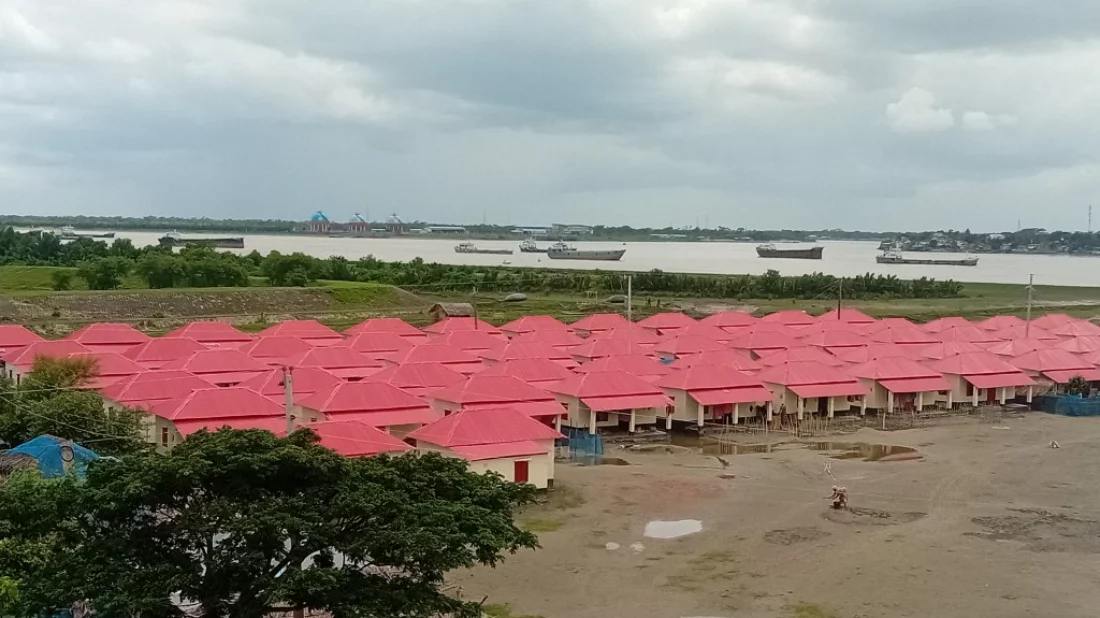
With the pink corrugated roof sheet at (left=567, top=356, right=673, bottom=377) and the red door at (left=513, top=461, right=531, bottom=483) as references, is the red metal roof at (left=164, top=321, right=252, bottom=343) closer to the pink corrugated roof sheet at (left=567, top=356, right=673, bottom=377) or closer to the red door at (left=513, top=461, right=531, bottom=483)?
the pink corrugated roof sheet at (left=567, top=356, right=673, bottom=377)

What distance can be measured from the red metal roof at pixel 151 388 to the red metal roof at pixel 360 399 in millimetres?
3195

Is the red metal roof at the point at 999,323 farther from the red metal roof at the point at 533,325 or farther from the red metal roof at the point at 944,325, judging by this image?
the red metal roof at the point at 533,325

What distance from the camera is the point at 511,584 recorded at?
17.0 meters

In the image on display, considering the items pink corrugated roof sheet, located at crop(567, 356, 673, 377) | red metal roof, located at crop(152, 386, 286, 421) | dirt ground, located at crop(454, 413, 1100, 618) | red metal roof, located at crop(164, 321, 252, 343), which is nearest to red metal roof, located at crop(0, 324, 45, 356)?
red metal roof, located at crop(164, 321, 252, 343)

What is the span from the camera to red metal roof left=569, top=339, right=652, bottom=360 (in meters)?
39.3

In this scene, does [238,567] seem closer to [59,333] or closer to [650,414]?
[650,414]

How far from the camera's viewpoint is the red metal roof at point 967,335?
1795 inches

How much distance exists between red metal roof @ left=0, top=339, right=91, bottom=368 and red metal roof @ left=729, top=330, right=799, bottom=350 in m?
25.6

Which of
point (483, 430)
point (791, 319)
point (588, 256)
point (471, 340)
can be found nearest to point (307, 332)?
point (471, 340)

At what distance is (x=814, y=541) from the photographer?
769 inches

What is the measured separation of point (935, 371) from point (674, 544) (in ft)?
70.2

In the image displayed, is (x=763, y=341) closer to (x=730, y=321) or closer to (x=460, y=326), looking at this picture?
(x=730, y=321)

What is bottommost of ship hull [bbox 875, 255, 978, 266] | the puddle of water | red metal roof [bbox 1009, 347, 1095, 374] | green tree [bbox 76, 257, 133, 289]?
ship hull [bbox 875, 255, 978, 266]

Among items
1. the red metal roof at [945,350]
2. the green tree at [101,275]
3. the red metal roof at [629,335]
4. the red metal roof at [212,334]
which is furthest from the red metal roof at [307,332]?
the green tree at [101,275]
